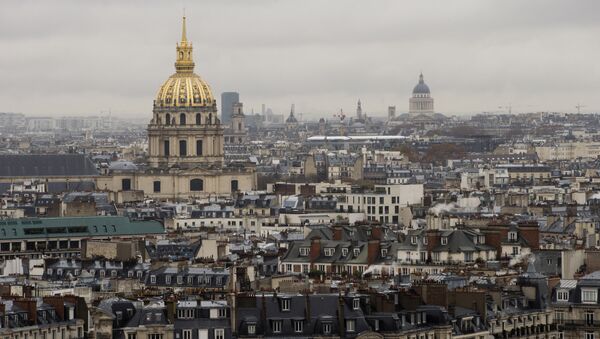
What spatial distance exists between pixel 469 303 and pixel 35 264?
77.2 feet

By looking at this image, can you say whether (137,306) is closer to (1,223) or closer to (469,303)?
(469,303)

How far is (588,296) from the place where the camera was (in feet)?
205

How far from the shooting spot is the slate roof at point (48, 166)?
569ft

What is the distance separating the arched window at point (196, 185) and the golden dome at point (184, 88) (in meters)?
9.50

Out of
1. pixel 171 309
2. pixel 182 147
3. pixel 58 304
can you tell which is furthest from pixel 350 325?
pixel 182 147

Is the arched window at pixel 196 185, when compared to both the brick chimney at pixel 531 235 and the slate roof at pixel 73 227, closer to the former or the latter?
the slate roof at pixel 73 227

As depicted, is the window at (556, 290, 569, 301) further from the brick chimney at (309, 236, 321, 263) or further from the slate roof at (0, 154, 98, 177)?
the slate roof at (0, 154, 98, 177)

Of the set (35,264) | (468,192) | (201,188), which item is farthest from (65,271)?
(201,188)

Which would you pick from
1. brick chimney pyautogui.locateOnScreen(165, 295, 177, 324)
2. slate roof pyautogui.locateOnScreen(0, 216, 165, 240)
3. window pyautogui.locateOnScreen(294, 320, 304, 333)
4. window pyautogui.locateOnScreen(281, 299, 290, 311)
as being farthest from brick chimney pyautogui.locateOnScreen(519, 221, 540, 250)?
brick chimney pyautogui.locateOnScreen(165, 295, 177, 324)

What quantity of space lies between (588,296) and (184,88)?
11906cm

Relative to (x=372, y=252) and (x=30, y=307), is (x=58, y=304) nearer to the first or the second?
(x=30, y=307)

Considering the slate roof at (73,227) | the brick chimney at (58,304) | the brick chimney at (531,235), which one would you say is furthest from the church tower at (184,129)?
the brick chimney at (58,304)

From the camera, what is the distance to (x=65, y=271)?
251 ft

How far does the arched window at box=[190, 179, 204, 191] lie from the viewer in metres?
170
